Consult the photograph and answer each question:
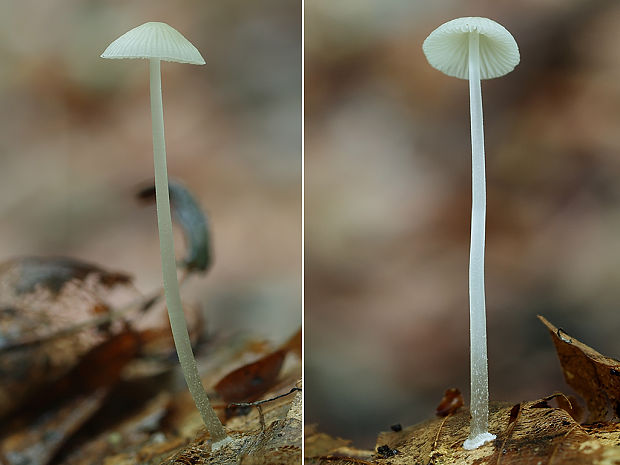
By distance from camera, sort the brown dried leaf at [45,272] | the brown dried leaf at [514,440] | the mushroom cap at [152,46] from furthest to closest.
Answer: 1. the brown dried leaf at [45,272]
2. the mushroom cap at [152,46]
3. the brown dried leaf at [514,440]

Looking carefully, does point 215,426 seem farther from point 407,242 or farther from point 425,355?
point 407,242

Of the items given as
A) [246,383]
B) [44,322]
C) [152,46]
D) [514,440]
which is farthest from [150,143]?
[514,440]

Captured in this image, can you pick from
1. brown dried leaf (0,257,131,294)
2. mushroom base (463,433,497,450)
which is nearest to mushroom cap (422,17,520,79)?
mushroom base (463,433,497,450)

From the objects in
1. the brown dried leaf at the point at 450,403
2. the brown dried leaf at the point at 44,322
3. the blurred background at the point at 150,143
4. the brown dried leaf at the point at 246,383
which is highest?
the blurred background at the point at 150,143

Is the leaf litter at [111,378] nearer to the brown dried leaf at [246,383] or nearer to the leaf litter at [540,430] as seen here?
the brown dried leaf at [246,383]

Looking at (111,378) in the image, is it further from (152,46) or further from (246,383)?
(152,46)

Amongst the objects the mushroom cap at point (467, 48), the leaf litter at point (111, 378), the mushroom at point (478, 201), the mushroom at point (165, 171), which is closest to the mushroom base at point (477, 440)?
the mushroom at point (478, 201)

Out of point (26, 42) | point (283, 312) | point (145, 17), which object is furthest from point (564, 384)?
point (26, 42)
